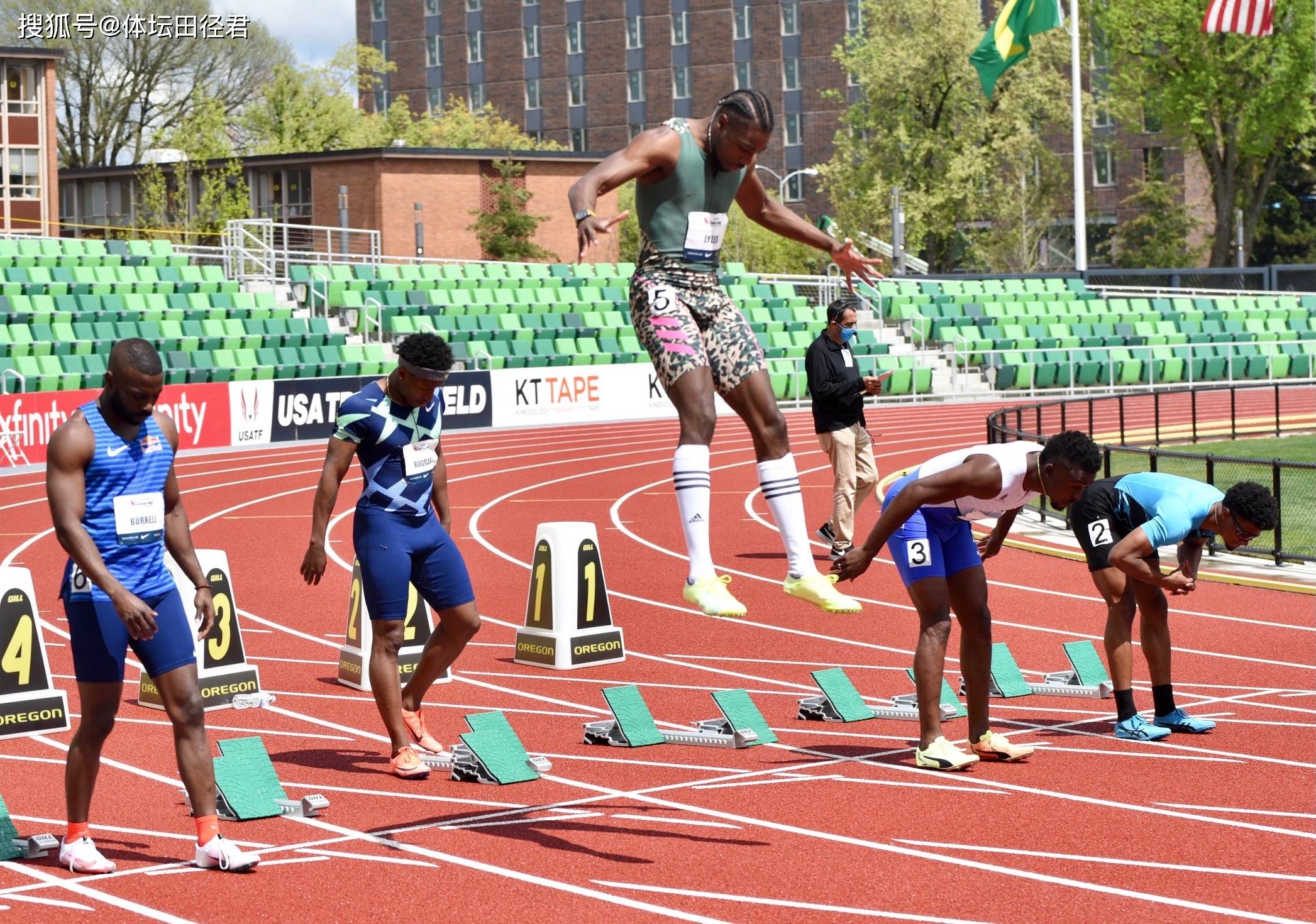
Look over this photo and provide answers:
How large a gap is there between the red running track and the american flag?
1982 centimetres

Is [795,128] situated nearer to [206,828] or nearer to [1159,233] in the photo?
[1159,233]

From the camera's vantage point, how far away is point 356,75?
76.5m

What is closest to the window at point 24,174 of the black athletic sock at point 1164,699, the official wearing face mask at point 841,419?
the official wearing face mask at point 841,419

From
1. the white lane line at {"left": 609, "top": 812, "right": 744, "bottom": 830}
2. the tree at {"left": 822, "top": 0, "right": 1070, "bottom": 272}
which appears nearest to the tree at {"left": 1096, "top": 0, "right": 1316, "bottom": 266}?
the tree at {"left": 822, "top": 0, "right": 1070, "bottom": 272}

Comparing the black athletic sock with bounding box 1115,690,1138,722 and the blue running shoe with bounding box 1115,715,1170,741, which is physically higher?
the black athletic sock with bounding box 1115,690,1138,722

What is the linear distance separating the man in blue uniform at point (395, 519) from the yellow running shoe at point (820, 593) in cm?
237

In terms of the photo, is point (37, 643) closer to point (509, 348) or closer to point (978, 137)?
point (509, 348)

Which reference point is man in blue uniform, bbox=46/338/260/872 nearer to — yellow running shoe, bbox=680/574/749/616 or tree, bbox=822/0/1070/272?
yellow running shoe, bbox=680/574/749/616

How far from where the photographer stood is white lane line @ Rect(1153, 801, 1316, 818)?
23.9 ft

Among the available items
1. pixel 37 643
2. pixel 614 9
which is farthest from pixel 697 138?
pixel 614 9

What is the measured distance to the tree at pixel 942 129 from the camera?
203 ft

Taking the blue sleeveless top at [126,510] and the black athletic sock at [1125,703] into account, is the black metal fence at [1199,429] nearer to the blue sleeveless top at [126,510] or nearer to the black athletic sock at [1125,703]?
the black athletic sock at [1125,703]

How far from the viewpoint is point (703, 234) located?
6543 millimetres

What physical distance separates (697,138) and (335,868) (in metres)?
3.10
